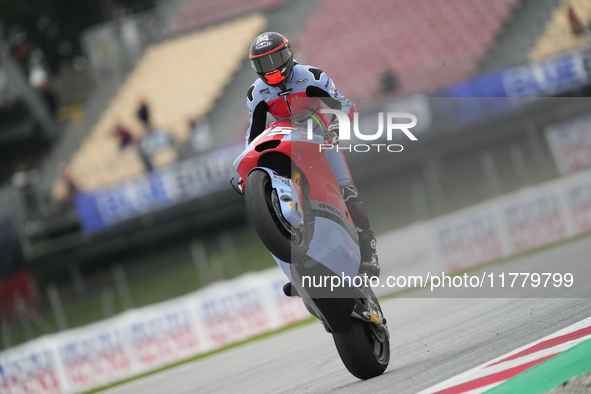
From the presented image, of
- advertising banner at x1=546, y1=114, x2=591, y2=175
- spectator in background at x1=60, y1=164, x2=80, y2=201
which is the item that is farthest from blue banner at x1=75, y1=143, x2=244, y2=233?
advertising banner at x1=546, y1=114, x2=591, y2=175

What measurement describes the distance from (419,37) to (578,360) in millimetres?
15893

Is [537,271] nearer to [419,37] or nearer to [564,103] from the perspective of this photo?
[564,103]

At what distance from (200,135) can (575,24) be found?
800cm

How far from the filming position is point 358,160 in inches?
319

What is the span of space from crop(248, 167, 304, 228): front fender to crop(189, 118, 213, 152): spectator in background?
1151 cm

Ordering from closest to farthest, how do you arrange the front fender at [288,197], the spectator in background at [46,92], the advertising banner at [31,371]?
1. the front fender at [288,197]
2. the advertising banner at [31,371]
3. the spectator in background at [46,92]

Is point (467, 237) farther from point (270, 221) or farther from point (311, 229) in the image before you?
point (270, 221)

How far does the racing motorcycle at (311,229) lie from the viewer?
3855mm

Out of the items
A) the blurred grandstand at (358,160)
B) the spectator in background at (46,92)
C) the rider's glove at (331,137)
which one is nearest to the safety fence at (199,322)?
the blurred grandstand at (358,160)

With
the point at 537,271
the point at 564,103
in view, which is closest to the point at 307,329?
the point at 537,271

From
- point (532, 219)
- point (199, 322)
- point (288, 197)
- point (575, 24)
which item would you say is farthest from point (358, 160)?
point (575, 24)

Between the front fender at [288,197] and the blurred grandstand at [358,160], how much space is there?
5.70m

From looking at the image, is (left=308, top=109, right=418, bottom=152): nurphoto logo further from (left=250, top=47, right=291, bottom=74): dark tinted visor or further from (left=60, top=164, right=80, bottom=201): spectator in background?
(left=60, top=164, right=80, bottom=201): spectator in background

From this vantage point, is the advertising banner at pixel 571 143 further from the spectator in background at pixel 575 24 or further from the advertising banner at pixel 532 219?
the advertising banner at pixel 532 219
